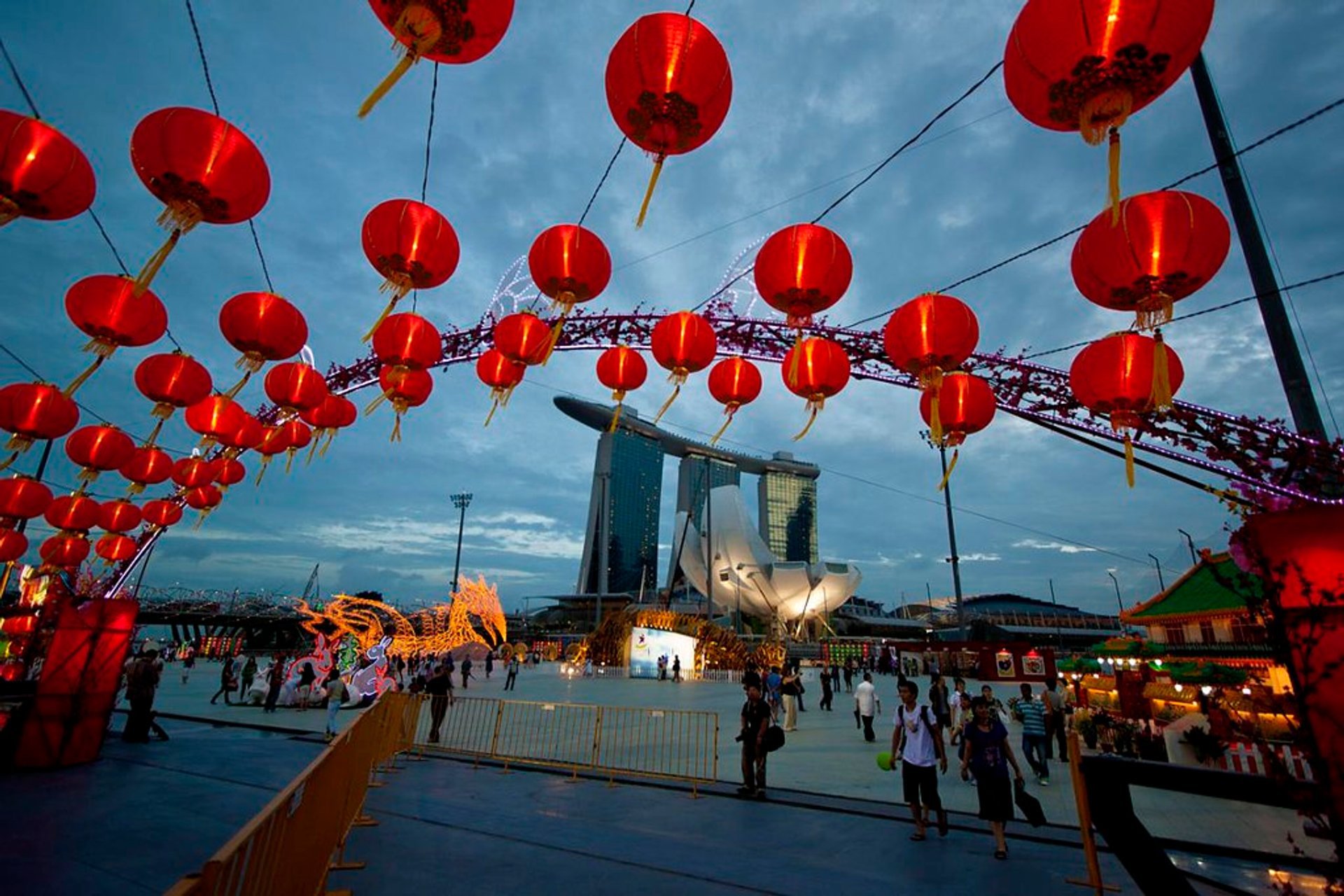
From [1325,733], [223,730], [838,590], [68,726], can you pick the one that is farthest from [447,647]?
[838,590]

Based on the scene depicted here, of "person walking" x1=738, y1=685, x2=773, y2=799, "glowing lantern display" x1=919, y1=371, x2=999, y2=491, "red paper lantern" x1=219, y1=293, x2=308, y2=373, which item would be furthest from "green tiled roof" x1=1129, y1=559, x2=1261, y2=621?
"red paper lantern" x1=219, y1=293, x2=308, y2=373

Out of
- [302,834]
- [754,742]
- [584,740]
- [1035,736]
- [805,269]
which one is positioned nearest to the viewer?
[302,834]

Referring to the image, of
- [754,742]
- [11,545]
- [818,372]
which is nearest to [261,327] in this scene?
[818,372]

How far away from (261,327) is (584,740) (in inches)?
321

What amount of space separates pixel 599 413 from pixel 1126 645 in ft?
275

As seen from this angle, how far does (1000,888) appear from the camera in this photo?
4375 millimetres

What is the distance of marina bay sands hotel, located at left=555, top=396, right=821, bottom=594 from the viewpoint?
101 m

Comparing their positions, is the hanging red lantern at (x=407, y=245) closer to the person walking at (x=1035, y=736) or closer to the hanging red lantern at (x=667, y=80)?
the hanging red lantern at (x=667, y=80)

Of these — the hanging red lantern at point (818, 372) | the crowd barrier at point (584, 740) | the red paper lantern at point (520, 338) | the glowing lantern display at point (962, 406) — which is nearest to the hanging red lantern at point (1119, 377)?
the glowing lantern display at point (962, 406)

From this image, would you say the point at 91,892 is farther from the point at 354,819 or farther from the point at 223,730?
the point at 223,730

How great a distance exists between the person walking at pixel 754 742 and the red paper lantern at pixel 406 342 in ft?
18.4

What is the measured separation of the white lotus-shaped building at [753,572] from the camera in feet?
182

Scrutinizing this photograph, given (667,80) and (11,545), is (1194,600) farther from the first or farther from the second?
(11,545)

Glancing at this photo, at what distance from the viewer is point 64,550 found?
14.1 m
